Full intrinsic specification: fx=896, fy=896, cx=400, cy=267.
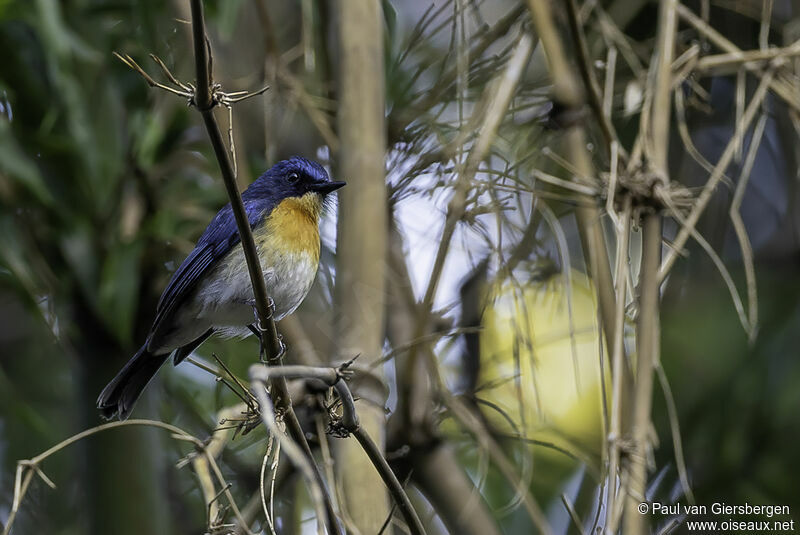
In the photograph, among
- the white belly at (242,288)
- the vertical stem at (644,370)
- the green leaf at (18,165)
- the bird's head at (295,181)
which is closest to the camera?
the vertical stem at (644,370)

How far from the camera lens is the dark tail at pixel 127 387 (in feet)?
12.0

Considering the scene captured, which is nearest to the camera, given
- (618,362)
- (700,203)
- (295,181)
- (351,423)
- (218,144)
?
(218,144)

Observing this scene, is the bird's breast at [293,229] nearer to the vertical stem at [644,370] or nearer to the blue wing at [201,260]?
the blue wing at [201,260]

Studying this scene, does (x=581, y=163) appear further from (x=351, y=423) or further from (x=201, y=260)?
(x=351, y=423)

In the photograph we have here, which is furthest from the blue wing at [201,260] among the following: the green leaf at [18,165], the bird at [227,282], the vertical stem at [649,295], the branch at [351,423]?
the branch at [351,423]

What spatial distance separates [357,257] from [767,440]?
270 cm

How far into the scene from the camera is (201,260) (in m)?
3.82

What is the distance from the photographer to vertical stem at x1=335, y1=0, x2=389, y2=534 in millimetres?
3305

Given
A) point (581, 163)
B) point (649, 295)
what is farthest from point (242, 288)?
point (649, 295)

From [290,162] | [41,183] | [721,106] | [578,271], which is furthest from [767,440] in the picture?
[41,183]

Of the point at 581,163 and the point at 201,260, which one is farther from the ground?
the point at 581,163

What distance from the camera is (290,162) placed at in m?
4.03

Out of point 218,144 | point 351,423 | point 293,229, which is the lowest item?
point 351,423

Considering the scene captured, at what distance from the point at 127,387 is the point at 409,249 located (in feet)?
5.05
